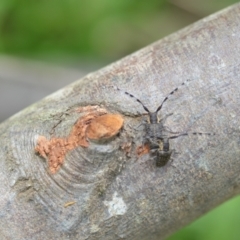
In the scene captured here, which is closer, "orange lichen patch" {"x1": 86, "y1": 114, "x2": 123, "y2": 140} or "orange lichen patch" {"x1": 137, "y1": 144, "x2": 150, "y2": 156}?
"orange lichen patch" {"x1": 86, "y1": 114, "x2": 123, "y2": 140}

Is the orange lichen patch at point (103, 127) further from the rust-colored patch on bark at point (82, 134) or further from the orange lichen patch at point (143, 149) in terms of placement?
the orange lichen patch at point (143, 149)

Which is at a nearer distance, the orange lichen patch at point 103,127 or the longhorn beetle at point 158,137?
the orange lichen patch at point 103,127

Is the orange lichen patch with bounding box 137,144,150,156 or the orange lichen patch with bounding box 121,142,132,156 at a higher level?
the orange lichen patch with bounding box 121,142,132,156

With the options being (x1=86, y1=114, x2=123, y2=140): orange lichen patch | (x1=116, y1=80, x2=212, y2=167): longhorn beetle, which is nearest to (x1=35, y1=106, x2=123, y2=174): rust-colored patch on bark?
(x1=86, y1=114, x2=123, y2=140): orange lichen patch

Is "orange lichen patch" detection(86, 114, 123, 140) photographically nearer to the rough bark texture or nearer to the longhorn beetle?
the rough bark texture

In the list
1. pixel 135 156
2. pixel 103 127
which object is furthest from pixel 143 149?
Answer: pixel 103 127

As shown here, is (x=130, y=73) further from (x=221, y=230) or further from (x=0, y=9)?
(x=0, y=9)

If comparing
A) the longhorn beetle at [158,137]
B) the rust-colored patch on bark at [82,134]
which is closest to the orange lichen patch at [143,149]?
the longhorn beetle at [158,137]
